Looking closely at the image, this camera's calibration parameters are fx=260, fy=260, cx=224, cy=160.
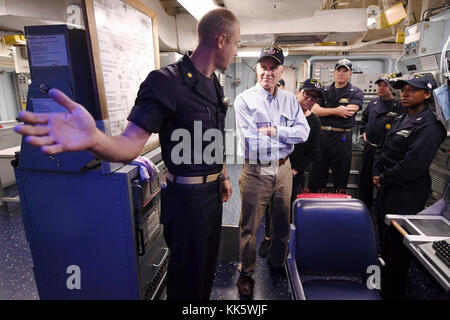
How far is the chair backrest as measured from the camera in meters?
1.63

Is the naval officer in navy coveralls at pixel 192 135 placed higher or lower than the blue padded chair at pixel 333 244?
higher

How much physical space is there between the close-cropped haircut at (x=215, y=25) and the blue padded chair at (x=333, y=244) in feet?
3.81

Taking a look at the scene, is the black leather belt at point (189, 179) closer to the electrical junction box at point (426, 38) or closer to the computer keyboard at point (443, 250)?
the computer keyboard at point (443, 250)

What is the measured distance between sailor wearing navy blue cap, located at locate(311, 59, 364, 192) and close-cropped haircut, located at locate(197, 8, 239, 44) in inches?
104

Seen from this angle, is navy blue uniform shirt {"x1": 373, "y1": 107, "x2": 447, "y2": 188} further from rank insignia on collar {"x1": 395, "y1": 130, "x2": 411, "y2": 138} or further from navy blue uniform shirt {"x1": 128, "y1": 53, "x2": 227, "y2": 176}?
navy blue uniform shirt {"x1": 128, "y1": 53, "x2": 227, "y2": 176}

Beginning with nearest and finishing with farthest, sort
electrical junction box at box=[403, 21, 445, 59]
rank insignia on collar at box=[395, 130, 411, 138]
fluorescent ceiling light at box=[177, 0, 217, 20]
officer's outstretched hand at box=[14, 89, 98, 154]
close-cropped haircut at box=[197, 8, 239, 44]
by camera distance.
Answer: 1. officer's outstretched hand at box=[14, 89, 98, 154]
2. close-cropped haircut at box=[197, 8, 239, 44]
3. fluorescent ceiling light at box=[177, 0, 217, 20]
4. rank insignia on collar at box=[395, 130, 411, 138]
5. electrical junction box at box=[403, 21, 445, 59]

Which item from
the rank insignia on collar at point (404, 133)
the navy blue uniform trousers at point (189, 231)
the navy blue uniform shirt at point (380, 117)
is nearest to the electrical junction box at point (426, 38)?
the navy blue uniform shirt at point (380, 117)

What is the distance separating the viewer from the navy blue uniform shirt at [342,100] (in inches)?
145

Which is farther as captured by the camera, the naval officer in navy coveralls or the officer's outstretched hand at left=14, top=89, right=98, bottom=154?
the naval officer in navy coveralls

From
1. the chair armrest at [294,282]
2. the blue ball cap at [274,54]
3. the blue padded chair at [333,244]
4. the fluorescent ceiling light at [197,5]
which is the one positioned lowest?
the chair armrest at [294,282]

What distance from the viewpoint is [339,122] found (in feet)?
12.1

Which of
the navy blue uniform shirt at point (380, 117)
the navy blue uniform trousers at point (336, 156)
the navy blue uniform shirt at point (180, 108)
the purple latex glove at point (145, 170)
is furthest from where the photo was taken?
the navy blue uniform trousers at point (336, 156)

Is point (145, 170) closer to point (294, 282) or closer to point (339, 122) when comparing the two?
point (294, 282)

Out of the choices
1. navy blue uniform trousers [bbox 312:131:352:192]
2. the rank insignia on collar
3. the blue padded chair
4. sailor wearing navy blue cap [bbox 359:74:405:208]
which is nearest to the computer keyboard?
the blue padded chair
